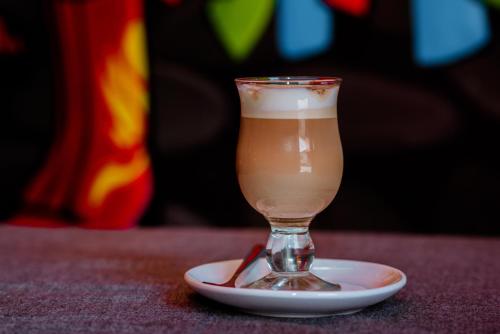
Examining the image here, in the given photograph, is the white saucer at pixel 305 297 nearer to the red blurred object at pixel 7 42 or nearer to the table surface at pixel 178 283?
the table surface at pixel 178 283

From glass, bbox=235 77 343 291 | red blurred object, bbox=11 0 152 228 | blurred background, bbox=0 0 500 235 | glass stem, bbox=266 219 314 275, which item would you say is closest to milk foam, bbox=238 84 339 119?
glass, bbox=235 77 343 291

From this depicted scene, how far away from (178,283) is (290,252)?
0.21 m

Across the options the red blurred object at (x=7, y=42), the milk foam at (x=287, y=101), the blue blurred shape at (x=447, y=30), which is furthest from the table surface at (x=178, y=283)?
the red blurred object at (x=7, y=42)

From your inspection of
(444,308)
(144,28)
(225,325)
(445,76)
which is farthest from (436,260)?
(144,28)

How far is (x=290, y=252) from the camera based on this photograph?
942mm

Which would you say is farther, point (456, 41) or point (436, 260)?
point (456, 41)

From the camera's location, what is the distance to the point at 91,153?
2.10 m

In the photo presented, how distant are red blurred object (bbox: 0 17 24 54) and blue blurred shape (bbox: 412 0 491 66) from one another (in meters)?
1.12

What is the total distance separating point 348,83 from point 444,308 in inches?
43.3

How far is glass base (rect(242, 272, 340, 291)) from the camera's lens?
0.92 metres

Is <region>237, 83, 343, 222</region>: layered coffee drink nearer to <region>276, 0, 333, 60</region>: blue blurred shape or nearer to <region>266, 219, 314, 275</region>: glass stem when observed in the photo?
<region>266, 219, 314, 275</region>: glass stem

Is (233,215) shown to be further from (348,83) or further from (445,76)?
(445,76)

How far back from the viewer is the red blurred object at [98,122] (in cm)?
207

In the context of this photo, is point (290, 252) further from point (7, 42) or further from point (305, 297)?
point (7, 42)
